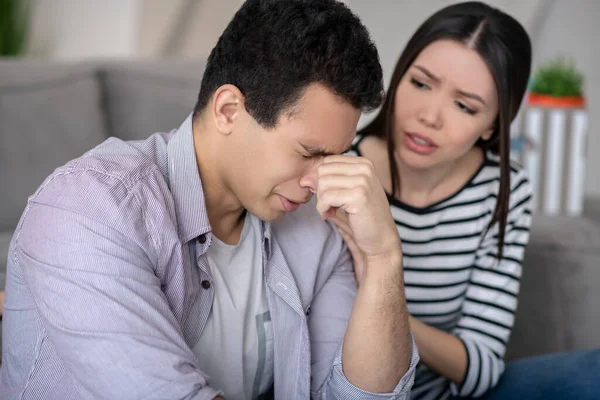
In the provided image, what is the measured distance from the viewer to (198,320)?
1.16 m

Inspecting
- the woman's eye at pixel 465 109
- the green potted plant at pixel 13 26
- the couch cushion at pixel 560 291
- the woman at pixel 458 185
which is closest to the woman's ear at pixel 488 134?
the woman at pixel 458 185

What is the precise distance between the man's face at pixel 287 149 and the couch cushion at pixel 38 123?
0.99 metres

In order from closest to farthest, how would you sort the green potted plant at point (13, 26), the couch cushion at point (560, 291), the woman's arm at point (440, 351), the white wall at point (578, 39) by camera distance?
the woman's arm at point (440, 351) → the couch cushion at point (560, 291) → the white wall at point (578, 39) → the green potted plant at point (13, 26)

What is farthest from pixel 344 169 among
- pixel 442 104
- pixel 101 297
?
pixel 442 104

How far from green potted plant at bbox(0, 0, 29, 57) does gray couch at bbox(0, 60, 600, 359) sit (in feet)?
5.30

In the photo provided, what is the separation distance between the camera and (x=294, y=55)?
1102mm

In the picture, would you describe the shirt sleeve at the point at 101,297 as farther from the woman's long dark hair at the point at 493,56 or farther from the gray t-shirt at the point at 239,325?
the woman's long dark hair at the point at 493,56

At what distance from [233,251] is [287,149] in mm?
218

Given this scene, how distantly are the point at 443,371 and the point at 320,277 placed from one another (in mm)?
418

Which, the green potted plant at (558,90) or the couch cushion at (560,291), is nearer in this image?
the couch cushion at (560,291)

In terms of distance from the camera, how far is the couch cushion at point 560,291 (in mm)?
1966

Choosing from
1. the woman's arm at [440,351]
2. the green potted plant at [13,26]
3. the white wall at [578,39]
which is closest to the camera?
the woman's arm at [440,351]

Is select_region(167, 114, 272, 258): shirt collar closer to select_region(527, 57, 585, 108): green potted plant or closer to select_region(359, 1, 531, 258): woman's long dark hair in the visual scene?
select_region(359, 1, 531, 258): woman's long dark hair

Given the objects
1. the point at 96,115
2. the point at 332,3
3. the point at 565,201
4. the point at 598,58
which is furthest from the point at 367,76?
the point at 598,58
